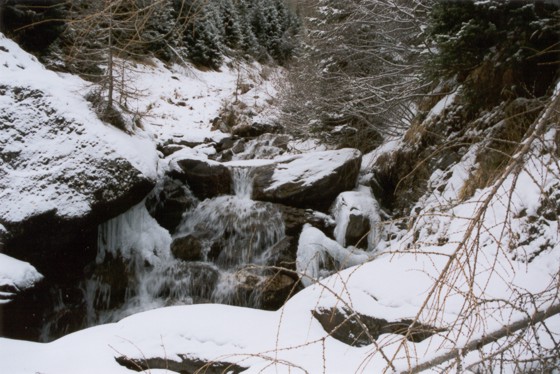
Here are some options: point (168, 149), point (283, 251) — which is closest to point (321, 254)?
point (283, 251)

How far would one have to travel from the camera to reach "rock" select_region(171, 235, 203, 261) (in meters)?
7.95

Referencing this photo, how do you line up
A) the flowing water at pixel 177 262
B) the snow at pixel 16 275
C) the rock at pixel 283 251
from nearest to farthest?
1. the snow at pixel 16 275
2. the flowing water at pixel 177 262
3. the rock at pixel 283 251

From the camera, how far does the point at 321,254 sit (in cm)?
735

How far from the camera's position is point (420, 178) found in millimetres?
7391

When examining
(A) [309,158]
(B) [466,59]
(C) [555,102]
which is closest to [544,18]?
(B) [466,59]

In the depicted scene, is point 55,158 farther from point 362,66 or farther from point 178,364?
point 362,66

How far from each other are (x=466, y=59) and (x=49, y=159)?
6.46 metres

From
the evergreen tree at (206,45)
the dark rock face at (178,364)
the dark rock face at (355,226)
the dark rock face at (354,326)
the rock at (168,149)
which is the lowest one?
the rock at (168,149)

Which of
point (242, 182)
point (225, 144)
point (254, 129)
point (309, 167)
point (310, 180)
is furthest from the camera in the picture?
point (254, 129)

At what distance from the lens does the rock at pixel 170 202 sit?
8711 mm

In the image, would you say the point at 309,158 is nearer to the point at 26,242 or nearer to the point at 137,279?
the point at 137,279

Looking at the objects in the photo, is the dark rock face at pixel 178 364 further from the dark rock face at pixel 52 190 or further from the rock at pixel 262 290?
the dark rock face at pixel 52 190

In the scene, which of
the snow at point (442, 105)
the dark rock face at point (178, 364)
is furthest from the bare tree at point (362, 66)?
the dark rock face at point (178, 364)

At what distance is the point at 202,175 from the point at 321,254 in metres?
3.35
